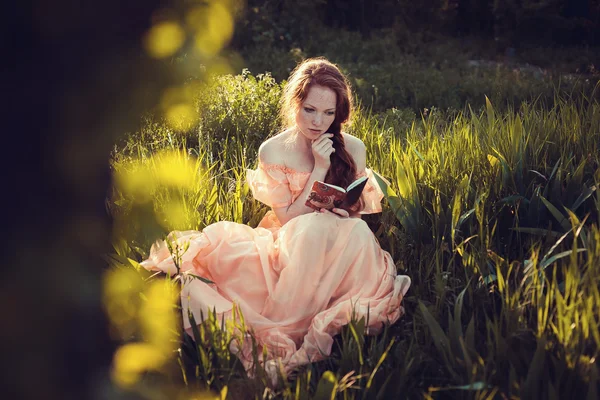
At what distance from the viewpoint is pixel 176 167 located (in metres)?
0.74

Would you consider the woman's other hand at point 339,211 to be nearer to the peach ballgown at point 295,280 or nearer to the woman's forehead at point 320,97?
the peach ballgown at point 295,280

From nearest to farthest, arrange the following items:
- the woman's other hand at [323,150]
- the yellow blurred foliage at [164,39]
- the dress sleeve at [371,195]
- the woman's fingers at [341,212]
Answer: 1. the yellow blurred foliage at [164,39]
2. the woman's fingers at [341,212]
3. the woman's other hand at [323,150]
4. the dress sleeve at [371,195]

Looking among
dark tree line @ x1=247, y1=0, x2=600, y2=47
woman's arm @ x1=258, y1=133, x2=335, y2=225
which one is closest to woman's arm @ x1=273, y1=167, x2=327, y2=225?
woman's arm @ x1=258, y1=133, x2=335, y2=225

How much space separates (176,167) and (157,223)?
11cm

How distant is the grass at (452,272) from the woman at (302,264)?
0.11 m

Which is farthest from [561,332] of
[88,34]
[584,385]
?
[88,34]

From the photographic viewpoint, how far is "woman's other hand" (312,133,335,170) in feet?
10.1

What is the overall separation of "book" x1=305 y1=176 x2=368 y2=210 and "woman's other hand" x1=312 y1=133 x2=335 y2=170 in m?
0.32

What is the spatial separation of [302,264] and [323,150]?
0.67 meters

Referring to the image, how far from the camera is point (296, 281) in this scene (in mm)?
2664

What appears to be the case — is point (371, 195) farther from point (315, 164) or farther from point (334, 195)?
point (334, 195)

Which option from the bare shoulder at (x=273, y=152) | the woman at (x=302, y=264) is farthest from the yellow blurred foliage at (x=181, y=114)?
the bare shoulder at (x=273, y=152)

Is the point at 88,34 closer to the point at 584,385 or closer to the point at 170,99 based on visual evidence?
the point at 170,99

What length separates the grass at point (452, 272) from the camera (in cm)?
100
